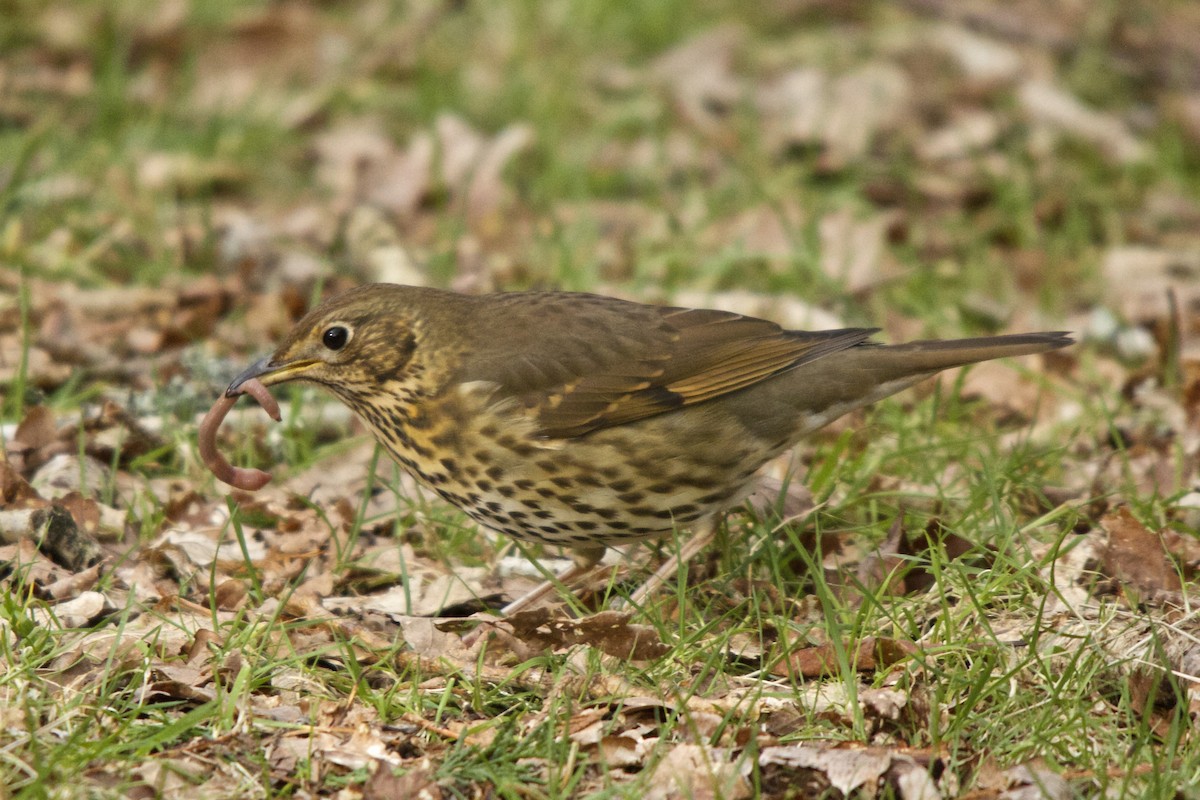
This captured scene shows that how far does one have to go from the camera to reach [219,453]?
4.81 m

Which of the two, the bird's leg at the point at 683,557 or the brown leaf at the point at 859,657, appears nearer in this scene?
the brown leaf at the point at 859,657

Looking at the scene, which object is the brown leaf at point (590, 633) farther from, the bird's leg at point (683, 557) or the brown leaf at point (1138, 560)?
the brown leaf at point (1138, 560)

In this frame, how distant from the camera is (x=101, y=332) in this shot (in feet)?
21.1

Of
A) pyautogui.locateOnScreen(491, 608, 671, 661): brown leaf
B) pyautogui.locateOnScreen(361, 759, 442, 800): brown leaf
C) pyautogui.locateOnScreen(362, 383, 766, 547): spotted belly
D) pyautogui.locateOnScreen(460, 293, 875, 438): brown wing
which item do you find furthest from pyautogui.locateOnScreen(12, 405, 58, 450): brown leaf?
pyautogui.locateOnScreen(361, 759, 442, 800): brown leaf

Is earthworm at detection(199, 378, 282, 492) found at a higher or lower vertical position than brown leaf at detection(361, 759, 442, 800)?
higher

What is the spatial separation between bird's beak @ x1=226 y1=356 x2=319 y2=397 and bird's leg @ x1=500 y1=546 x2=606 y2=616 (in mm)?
1004

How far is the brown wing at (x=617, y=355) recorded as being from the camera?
4.81 m

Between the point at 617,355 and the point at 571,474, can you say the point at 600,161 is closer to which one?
the point at 617,355

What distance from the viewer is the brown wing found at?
4.81 meters

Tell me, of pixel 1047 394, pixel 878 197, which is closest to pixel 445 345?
pixel 1047 394

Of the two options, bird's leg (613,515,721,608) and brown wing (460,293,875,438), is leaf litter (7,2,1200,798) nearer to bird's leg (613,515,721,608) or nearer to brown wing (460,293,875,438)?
bird's leg (613,515,721,608)

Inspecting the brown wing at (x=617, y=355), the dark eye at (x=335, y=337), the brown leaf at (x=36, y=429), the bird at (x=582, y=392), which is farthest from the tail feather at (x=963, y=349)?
the brown leaf at (x=36, y=429)

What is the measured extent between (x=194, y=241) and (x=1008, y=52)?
5.78 metres

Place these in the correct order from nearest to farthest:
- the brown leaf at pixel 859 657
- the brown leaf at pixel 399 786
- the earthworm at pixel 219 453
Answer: the brown leaf at pixel 399 786 < the brown leaf at pixel 859 657 < the earthworm at pixel 219 453
